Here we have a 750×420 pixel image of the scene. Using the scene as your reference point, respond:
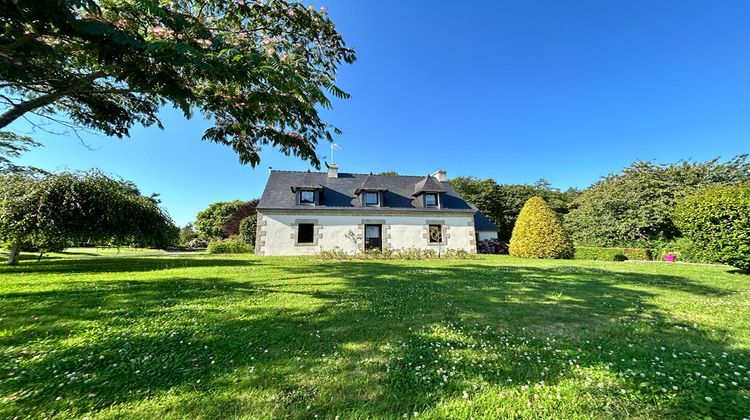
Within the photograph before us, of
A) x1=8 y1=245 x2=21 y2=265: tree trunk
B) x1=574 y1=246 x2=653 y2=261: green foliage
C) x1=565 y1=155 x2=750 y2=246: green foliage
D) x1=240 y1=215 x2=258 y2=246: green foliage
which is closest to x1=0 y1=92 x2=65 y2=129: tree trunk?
x1=8 y1=245 x2=21 y2=265: tree trunk

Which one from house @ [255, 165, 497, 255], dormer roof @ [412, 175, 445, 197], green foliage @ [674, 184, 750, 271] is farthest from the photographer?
dormer roof @ [412, 175, 445, 197]

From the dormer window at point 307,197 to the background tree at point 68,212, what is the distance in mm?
8750

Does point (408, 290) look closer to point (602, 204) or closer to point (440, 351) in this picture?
point (440, 351)

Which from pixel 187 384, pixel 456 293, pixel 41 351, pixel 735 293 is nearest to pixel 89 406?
pixel 187 384

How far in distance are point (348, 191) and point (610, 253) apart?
16923mm

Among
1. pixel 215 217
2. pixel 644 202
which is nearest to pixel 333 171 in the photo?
pixel 644 202

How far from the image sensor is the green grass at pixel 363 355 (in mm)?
1964

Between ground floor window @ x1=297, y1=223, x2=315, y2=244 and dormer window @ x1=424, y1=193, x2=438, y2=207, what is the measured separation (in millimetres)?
7881

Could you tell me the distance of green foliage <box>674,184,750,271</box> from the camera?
850cm

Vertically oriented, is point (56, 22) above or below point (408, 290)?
above

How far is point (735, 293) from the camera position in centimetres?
589

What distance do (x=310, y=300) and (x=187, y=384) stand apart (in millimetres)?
2695

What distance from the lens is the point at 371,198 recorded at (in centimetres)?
1902

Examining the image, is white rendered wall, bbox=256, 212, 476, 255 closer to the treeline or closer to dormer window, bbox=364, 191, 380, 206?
dormer window, bbox=364, 191, 380, 206
